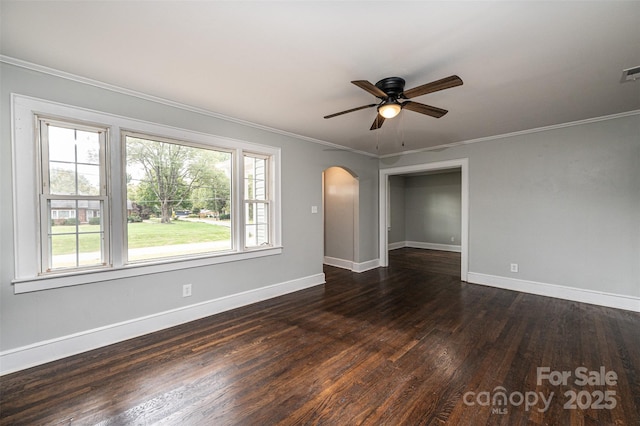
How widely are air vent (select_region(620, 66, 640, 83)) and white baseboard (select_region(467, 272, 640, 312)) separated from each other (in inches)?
110

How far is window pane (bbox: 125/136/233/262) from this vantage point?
290 cm

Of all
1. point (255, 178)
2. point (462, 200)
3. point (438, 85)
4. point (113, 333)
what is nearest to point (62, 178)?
point (113, 333)

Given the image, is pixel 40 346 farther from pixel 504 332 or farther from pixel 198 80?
pixel 504 332

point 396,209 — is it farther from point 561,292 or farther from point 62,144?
point 62,144

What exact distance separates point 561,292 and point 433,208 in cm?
483

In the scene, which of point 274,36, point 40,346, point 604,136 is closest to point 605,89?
point 604,136

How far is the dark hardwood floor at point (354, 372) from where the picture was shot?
1.74m

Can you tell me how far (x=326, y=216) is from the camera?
630 cm

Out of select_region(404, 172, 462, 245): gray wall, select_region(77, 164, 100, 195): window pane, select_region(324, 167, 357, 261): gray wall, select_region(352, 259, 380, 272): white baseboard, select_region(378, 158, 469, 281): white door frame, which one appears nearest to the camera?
select_region(77, 164, 100, 195): window pane

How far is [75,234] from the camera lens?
2.54 meters

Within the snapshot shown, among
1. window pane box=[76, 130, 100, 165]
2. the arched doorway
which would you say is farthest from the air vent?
window pane box=[76, 130, 100, 165]


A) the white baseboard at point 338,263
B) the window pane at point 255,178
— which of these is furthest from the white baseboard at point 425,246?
the window pane at point 255,178

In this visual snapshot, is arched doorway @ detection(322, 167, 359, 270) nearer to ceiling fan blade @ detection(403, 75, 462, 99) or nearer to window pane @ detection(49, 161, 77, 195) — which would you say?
ceiling fan blade @ detection(403, 75, 462, 99)

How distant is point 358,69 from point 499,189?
3556 mm
